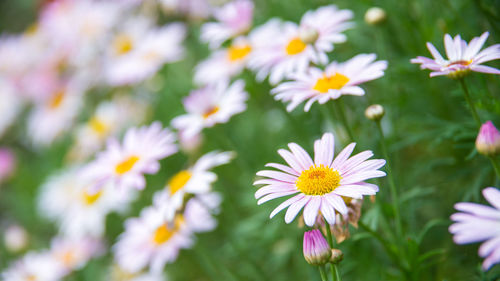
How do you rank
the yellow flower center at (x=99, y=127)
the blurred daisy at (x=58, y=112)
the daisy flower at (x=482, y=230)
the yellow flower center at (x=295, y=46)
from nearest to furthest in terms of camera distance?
the daisy flower at (x=482, y=230), the yellow flower center at (x=295, y=46), the yellow flower center at (x=99, y=127), the blurred daisy at (x=58, y=112)

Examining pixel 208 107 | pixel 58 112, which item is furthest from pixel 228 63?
pixel 58 112

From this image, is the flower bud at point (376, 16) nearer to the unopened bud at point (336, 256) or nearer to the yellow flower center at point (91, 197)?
the unopened bud at point (336, 256)

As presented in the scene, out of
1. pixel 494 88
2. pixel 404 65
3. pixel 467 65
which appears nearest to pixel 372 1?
pixel 404 65

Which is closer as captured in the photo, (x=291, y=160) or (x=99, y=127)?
(x=291, y=160)

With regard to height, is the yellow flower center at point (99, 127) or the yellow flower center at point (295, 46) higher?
the yellow flower center at point (99, 127)

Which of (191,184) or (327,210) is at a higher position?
A: (191,184)

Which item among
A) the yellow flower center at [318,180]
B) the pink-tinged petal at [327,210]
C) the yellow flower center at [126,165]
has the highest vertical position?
the yellow flower center at [126,165]

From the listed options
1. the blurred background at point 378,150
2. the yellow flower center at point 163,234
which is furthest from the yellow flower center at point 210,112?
the yellow flower center at point 163,234

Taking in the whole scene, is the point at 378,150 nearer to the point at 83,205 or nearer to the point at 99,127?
the point at 83,205

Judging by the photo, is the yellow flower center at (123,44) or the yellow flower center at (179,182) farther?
the yellow flower center at (123,44)
